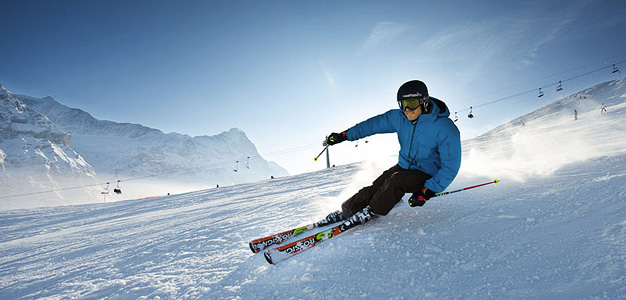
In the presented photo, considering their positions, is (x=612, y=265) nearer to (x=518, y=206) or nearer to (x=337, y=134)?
(x=518, y=206)

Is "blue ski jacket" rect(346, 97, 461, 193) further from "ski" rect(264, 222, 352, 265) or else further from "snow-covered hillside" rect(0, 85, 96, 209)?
"snow-covered hillside" rect(0, 85, 96, 209)

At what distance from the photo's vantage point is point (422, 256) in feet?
6.49

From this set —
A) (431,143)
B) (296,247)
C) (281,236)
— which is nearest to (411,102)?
(431,143)

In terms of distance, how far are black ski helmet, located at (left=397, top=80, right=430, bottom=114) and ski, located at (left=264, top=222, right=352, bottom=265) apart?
Answer: 156 cm

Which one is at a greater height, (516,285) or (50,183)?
(50,183)

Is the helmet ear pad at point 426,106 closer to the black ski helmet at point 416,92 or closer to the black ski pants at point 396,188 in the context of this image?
the black ski helmet at point 416,92

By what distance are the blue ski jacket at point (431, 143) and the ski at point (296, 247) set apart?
1.09 metres

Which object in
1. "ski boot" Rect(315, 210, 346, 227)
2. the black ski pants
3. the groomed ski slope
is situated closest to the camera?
the groomed ski slope

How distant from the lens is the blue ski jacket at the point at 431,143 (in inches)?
106

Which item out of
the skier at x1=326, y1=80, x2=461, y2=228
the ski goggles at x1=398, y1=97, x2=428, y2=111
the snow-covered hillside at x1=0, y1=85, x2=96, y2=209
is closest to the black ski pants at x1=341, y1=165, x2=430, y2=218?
the skier at x1=326, y1=80, x2=461, y2=228

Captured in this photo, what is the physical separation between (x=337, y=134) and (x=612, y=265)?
9.89 feet

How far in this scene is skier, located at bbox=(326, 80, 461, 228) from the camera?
271 cm

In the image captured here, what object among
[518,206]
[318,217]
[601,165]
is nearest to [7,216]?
[318,217]

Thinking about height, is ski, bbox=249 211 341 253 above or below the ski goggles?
below
